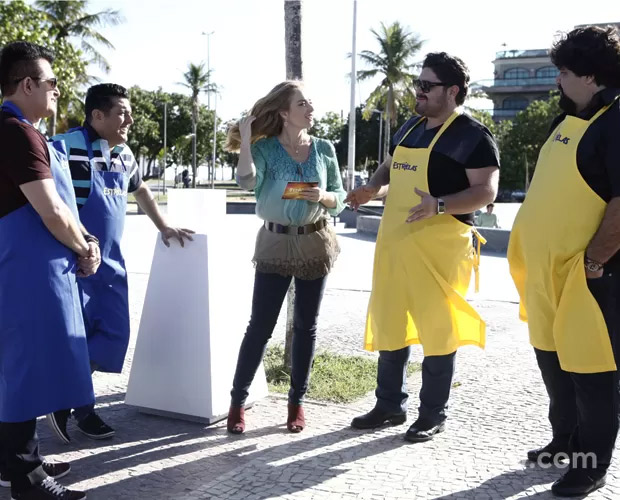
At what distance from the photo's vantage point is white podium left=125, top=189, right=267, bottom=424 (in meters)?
4.51

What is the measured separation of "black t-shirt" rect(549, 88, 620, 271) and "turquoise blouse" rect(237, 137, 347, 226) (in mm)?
1540

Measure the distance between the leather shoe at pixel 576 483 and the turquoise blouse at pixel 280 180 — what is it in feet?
6.37

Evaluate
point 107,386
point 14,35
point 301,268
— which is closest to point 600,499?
point 301,268

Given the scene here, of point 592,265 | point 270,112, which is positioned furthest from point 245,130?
point 592,265

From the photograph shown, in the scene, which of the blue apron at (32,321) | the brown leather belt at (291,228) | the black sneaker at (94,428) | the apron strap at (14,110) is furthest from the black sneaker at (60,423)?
the apron strap at (14,110)

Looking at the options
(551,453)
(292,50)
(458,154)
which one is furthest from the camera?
(292,50)

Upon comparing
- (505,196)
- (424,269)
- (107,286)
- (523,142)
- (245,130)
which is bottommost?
(505,196)

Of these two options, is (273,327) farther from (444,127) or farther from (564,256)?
(564,256)

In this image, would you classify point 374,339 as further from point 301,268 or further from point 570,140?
point 570,140

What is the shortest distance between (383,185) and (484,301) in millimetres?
4817

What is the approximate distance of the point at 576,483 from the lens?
3.45 m

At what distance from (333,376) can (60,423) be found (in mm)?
2071

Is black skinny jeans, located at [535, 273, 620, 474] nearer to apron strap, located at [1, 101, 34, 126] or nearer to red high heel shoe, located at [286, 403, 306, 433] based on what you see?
red high heel shoe, located at [286, 403, 306, 433]

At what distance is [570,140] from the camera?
11.5 ft
